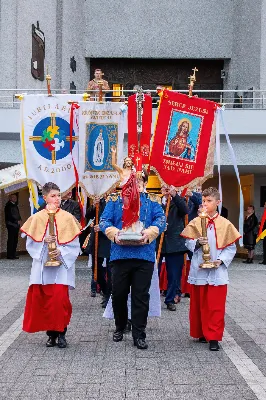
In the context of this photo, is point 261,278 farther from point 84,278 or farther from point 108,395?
point 108,395

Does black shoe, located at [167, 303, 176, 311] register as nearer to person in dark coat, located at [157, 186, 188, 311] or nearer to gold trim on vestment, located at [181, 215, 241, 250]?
person in dark coat, located at [157, 186, 188, 311]

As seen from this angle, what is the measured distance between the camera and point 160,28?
93.9 feet

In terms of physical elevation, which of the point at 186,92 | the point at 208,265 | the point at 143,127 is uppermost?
the point at 186,92

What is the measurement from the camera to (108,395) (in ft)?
17.3

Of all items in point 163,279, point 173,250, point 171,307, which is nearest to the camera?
point 171,307

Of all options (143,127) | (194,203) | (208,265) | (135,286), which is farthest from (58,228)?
(143,127)

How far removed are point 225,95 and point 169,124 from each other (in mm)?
18806

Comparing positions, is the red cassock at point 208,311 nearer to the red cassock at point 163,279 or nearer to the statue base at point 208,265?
the statue base at point 208,265

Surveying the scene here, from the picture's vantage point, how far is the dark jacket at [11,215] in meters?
19.6

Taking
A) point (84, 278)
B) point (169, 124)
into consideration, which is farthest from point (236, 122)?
point (169, 124)

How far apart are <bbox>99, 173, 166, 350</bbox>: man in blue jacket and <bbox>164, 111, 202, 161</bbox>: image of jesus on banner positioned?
2506 millimetres

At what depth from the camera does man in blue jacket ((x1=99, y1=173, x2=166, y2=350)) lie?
7211 mm

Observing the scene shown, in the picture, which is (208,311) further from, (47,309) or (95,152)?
(95,152)

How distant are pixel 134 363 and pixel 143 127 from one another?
4994 mm
